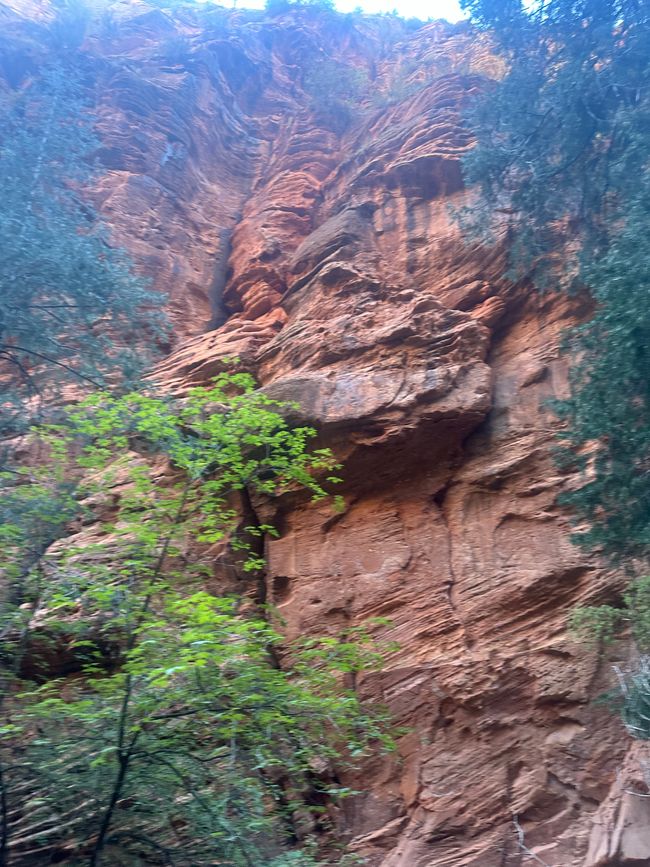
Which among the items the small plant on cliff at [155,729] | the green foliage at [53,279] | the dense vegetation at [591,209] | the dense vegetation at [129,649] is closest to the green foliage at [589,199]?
the dense vegetation at [591,209]

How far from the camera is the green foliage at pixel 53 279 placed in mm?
9180

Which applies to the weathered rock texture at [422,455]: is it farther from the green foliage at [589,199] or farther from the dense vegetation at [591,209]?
the green foliage at [589,199]

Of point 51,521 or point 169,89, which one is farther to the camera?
point 169,89

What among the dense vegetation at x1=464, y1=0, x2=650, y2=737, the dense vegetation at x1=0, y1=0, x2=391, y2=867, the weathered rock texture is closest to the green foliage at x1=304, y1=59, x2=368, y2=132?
the weathered rock texture

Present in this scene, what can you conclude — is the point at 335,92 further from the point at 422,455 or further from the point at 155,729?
the point at 155,729

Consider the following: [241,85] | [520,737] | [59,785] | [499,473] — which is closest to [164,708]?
[59,785]

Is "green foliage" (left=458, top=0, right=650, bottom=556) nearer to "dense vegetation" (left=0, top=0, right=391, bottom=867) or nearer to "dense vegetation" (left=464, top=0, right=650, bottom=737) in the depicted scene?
"dense vegetation" (left=464, top=0, right=650, bottom=737)

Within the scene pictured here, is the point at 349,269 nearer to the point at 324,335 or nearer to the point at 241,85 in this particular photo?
the point at 324,335

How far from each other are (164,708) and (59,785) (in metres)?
1.10

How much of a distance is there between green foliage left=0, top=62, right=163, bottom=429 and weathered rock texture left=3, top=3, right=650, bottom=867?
2719 millimetres

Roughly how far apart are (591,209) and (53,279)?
8119mm

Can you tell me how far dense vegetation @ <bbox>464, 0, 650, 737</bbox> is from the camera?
8.38 m

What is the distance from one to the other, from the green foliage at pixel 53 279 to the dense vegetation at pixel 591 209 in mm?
6164

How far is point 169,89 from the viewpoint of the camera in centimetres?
2161
